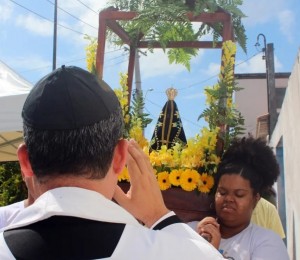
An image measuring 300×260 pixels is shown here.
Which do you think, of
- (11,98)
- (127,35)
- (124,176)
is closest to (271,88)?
(11,98)

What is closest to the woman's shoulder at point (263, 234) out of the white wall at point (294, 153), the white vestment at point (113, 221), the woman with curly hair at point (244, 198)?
the woman with curly hair at point (244, 198)

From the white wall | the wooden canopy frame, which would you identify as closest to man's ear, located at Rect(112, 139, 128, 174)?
the wooden canopy frame

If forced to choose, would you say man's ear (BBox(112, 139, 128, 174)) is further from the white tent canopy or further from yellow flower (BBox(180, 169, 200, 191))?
the white tent canopy

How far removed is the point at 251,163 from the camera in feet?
8.38

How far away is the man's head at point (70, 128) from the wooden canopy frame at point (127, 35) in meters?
1.70

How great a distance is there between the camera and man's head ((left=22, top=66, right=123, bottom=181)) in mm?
1036

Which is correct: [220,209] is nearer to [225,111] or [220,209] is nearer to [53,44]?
[225,111]

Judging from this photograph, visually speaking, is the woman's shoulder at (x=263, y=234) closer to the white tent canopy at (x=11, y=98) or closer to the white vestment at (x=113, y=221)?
the white vestment at (x=113, y=221)

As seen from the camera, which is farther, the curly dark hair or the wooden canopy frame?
the wooden canopy frame

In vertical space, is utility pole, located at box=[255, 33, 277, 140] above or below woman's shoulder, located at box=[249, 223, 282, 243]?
above

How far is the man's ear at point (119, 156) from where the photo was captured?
1.11 meters

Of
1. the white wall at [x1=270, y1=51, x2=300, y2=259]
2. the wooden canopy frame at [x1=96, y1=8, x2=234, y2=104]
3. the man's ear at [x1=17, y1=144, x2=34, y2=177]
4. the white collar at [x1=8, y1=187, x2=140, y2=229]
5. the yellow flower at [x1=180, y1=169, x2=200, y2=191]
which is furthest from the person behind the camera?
the white wall at [x1=270, y1=51, x2=300, y2=259]

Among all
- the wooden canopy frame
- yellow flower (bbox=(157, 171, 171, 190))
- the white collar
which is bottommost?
yellow flower (bbox=(157, 171, 171, 190))

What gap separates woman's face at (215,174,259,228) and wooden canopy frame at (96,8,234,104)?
2.57 ft
